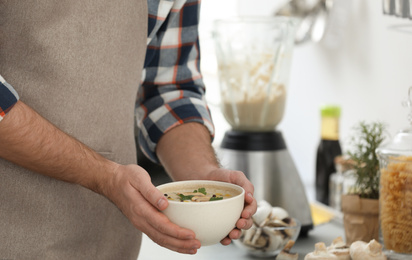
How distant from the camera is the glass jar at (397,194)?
2.71ft

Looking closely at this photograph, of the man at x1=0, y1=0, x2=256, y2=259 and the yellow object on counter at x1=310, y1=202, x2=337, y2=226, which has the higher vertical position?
the man at x1=0, y1=0, x2=256, y2=259

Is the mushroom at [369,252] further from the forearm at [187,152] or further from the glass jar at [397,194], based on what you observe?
the forearm at [187,152]

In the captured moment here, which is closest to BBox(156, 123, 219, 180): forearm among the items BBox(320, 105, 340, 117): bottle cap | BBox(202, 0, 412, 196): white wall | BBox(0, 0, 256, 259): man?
BBox(0, 0, 256, 259): man

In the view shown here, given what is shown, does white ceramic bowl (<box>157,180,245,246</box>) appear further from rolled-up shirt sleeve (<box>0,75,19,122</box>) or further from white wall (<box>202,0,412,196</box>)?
white wall (<box>202,0,412,196</box>)

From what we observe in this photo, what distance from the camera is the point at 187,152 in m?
0.90

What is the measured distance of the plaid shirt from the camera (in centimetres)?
96

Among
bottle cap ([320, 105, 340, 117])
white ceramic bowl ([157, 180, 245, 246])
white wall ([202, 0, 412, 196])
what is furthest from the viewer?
bottle cap ([320, 105, 340, 117])

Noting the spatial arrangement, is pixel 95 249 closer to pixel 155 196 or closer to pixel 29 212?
pixel 29 212

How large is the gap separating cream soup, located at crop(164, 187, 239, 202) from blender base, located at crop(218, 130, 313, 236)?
45cm

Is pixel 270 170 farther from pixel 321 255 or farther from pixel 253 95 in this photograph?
pixel 321 255

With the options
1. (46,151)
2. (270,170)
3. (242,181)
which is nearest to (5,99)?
(46,151)

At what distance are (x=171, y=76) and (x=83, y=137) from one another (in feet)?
0.83

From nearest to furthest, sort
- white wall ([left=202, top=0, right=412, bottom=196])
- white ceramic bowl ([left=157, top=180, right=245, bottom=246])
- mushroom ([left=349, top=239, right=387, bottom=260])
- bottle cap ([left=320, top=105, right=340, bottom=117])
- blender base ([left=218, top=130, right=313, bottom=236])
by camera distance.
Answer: white ceramic bowl ([left=157, top=180, right=245, bottom=246])
mushroom ([left=349, top=239, right=387, bottom=260])
blender base ([left=218, top=130, right=313, bottom=236])
white wall ([left=202, top=0, right=412, bottom=196])
bottle cap ([left=320, top=105, right=340, bottom=117])

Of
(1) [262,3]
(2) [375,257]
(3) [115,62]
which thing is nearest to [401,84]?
(2) [375,257]
